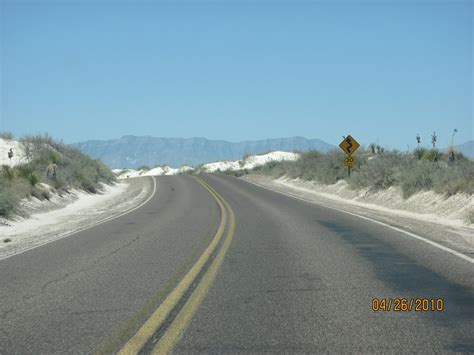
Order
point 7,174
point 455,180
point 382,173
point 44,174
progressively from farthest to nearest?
point 44,174
point 382,173
point 7,174
point 455,180

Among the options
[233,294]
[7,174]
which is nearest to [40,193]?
[7,174]

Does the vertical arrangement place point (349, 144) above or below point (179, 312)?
above

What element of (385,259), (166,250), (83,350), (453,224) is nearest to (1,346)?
(83,350)

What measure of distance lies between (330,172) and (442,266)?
1073 inches

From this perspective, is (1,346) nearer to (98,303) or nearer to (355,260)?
(98,303)

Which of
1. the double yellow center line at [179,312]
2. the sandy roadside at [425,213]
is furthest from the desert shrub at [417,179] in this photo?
the double yellow center line at [179,312]

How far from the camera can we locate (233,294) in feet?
22.7

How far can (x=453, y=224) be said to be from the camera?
15.8 metres

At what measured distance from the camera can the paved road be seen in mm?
5137

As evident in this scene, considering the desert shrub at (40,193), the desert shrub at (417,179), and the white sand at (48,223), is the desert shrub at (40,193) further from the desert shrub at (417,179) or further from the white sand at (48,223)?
the desert shrub at (417,179)

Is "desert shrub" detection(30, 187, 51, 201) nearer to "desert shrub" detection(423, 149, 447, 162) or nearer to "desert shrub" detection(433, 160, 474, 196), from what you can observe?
"desert shrub" detection(433, 160, 474, 196)

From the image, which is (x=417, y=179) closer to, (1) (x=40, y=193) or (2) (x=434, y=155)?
(2) (x=434, y=155)

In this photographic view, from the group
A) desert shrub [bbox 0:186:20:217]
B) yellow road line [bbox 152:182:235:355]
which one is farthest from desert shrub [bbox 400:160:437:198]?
desert shrub [bbox 0:186:20:217]

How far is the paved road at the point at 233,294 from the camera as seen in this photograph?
5.14 meters
